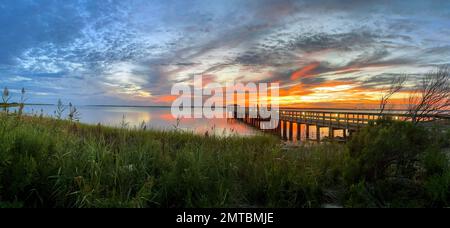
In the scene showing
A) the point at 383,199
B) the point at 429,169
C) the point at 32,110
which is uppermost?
the point at 32,110

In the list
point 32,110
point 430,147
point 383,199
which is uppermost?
point 32,110

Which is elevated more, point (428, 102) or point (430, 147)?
point (428, 102)
